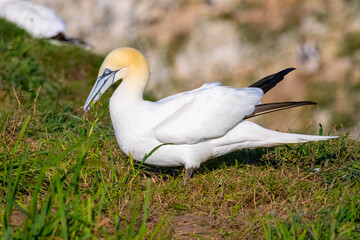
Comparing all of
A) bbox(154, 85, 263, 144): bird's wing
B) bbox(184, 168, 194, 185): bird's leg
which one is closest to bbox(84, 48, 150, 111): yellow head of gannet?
bbox(154, 85, 263, 144): bird's wing

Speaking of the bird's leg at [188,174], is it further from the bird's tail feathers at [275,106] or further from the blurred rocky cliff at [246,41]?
the blurred rocky cliff at [246,41]

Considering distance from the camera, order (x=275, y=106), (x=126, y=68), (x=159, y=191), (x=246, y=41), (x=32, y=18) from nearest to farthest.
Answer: (x=159, y=191) → (x=275, y=106) → (x=126, y=68) → (x=32, y=18) → (x=246, y=41)

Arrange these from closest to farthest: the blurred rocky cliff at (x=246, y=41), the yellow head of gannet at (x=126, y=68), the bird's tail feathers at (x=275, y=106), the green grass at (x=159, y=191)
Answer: the green grass at (x=159, y=191) → the bird's tail feathers at (x=275, y=106) → the yellow head of gannet at (x=126, y=68) → the blurred rocky cliff at (x=246, y=41)

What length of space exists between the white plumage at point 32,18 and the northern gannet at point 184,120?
512cm

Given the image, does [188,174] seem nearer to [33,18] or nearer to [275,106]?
[275,106]

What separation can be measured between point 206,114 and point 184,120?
7.2 inches

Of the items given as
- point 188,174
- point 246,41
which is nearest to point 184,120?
point 188,174

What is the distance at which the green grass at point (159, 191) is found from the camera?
3.13m

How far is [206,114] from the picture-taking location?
4.29 meters

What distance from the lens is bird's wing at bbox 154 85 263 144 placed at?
4203 mm

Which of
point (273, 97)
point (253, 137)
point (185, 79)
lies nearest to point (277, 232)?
point (253, 137)

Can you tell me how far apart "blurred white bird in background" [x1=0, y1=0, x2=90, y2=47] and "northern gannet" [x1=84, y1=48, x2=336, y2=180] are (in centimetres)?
506

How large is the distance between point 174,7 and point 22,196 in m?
12.0

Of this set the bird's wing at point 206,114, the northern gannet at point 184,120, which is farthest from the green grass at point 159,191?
the bird's wing at point 206,114
